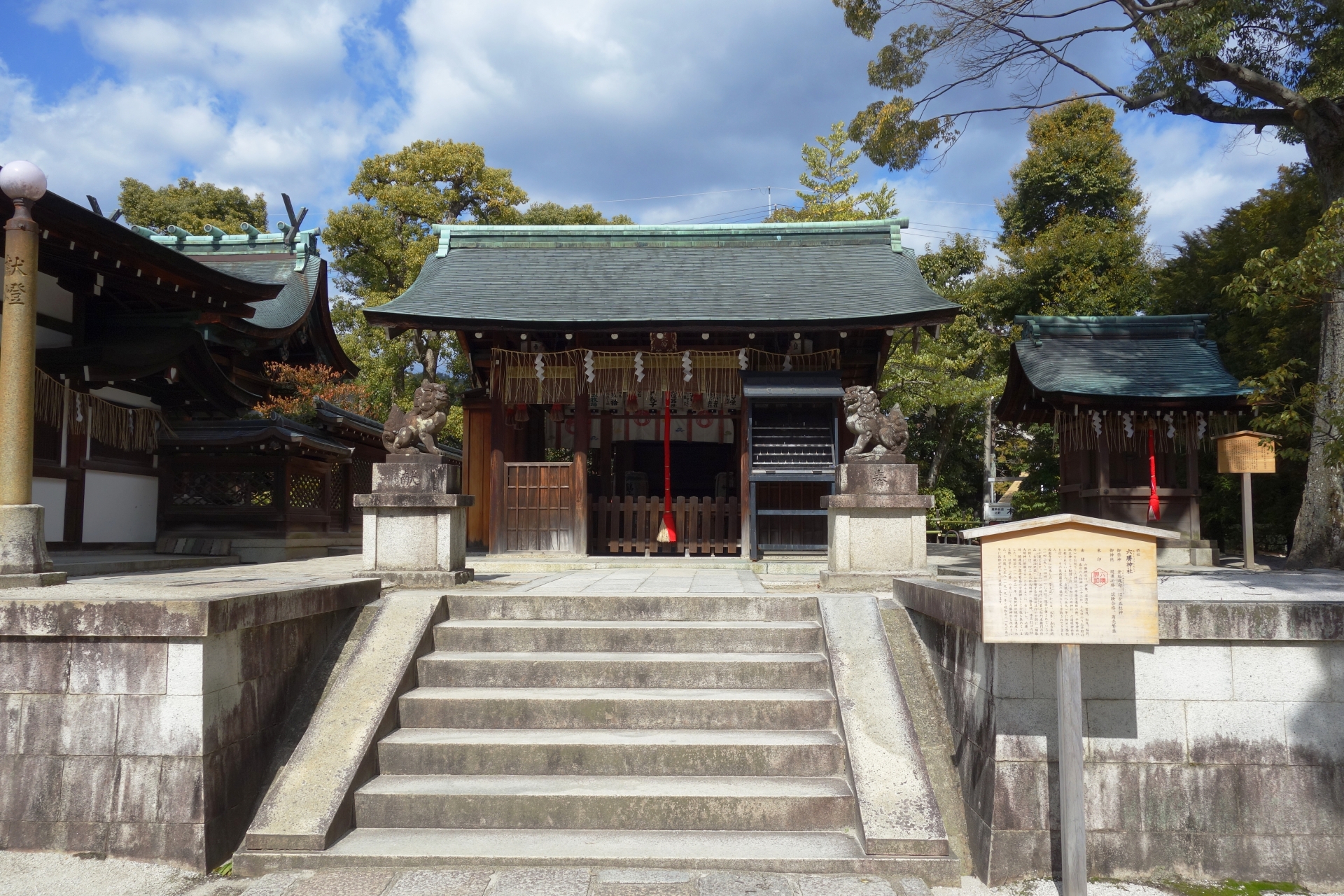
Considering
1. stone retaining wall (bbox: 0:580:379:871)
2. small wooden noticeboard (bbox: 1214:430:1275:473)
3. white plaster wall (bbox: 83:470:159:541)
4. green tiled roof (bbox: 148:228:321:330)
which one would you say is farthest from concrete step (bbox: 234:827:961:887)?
green tiled roof (bbox: 148:228:321:330)

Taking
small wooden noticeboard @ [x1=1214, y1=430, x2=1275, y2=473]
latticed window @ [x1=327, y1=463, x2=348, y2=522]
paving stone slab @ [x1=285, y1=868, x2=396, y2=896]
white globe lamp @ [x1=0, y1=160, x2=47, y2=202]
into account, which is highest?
white globe lamp @ [x1=0, y1=160, x2=47, y2=202]

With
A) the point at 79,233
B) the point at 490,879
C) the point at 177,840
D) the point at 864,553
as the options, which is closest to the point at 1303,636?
the point at 864,553

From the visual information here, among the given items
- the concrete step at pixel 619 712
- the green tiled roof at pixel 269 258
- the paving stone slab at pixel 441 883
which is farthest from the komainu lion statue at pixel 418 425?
the green tiled roof at pixel 269 258

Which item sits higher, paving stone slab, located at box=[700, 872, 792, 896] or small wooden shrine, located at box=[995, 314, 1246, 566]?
small wooden shrine, located at box=[995, 314, 1246, 566]

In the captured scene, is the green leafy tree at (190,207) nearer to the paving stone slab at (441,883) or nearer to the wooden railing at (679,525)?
the wooden railing at (679,525)

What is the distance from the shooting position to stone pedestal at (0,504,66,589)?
629 cm

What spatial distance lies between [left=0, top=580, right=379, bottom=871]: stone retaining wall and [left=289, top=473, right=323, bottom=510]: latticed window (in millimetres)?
9632

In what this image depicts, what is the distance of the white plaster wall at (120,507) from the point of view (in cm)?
1120

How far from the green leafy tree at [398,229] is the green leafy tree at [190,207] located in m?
6.15

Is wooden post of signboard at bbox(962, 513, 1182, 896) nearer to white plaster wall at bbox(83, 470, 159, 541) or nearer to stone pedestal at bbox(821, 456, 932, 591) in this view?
stone pedestal at bbox(821, 456, 932, 591)

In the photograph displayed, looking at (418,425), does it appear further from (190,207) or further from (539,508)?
(190,207)

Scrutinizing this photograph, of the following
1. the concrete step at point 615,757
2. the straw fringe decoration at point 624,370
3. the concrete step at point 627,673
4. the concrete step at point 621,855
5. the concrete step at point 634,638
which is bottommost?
the concrete step at point 621,855

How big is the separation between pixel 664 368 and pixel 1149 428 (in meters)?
7.93

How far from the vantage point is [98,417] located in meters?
11.0
